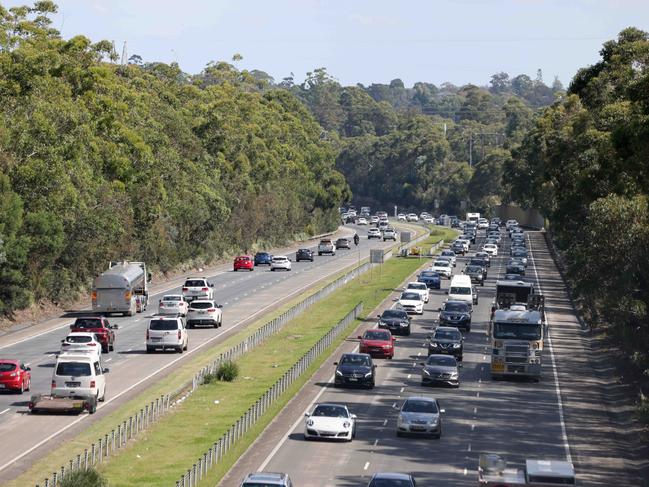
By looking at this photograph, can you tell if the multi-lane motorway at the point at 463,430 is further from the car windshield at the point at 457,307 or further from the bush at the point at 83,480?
the car windshield at the point at 457,307

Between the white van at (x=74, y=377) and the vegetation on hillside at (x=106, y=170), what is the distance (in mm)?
27330

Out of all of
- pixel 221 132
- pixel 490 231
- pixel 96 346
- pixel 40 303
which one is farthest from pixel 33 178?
pixel 490 231

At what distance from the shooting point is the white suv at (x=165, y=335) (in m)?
65.8

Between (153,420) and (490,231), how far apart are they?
13571cm

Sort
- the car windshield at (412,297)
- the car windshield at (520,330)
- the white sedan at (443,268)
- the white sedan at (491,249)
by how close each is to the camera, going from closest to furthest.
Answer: the car windshield at (520,330) < the car windshield at (412,297) < the white sedan at (443,268) < the white sedan at (491,249)

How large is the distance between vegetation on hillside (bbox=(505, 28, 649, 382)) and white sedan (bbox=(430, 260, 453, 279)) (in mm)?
11899

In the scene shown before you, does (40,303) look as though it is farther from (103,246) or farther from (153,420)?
(153,420)

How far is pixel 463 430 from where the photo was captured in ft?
161

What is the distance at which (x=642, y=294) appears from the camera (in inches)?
2554

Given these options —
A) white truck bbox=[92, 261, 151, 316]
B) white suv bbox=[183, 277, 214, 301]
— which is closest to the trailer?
white truck bbox=[92, 261, 151, 316]

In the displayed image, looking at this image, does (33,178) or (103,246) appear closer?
(33,178)

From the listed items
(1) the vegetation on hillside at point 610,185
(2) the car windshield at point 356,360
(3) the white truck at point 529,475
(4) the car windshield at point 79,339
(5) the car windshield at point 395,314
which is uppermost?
(1) the vegetation on hillside at point 610,185

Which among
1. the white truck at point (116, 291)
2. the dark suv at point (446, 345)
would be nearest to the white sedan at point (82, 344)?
the dark suv at point (446, 345)

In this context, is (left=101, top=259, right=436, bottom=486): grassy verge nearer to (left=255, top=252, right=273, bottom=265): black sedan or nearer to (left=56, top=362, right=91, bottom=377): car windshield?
(left=56, top=362, right=91, bottom=377): car windshield
